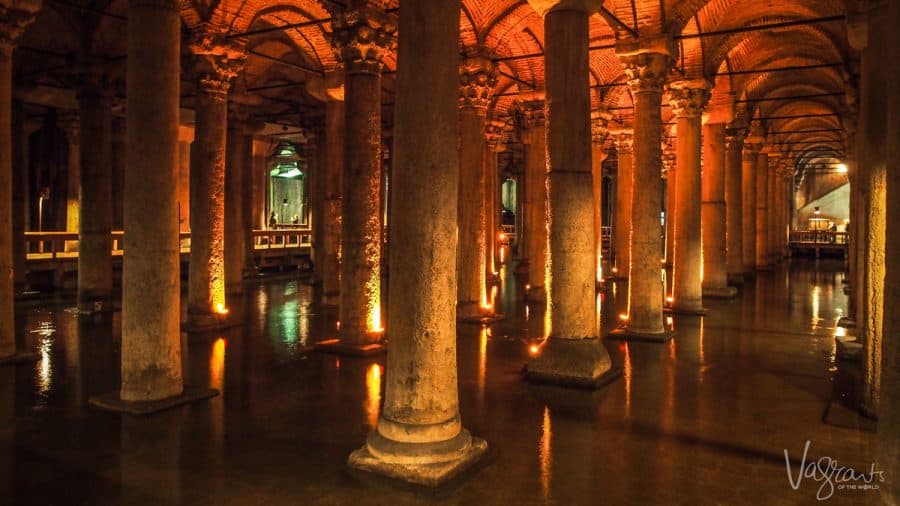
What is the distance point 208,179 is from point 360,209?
3539mm

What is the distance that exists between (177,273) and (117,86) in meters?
9.96

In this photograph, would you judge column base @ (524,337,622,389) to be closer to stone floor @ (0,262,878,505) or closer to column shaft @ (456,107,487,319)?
stone floor @ (0,262,878,505)

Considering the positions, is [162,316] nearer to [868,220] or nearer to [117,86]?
[868,220]

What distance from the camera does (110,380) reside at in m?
7.91

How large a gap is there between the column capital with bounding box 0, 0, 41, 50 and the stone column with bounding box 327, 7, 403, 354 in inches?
154

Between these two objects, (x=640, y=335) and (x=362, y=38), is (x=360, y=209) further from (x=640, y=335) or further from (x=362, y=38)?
(x=640, y=335)

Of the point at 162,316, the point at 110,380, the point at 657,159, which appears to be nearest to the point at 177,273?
the point at 162,316

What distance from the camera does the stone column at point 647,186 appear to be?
10695 millimetres

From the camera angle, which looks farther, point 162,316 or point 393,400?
point 162,316

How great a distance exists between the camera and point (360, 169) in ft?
31.6

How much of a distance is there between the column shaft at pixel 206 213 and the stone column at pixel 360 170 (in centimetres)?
311

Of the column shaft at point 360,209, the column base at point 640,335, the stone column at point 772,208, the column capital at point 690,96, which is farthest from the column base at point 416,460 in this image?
the stone column at point 772,208

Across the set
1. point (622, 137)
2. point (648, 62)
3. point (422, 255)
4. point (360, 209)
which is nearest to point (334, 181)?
point (360, 209)

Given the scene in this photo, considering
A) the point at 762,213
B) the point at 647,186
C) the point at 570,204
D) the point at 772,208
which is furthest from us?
the point at 772,208
